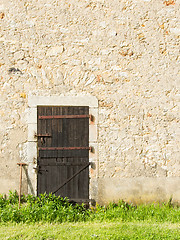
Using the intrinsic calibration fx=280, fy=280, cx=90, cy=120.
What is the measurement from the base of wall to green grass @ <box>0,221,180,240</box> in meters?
0.70

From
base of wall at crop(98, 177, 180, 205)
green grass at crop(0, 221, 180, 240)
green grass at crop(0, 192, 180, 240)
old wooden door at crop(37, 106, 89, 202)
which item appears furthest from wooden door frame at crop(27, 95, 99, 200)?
green grass at crop(0, 221, 180, 240)

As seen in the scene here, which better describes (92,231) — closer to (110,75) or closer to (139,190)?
(139,190)

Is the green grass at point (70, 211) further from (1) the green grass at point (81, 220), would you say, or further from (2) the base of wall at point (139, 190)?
(2) the base of wall at point (139, 190)

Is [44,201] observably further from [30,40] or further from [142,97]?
[30,40]

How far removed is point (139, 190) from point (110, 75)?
208cm

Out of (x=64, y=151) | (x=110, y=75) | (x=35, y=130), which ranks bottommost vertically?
(x=64, y=151)

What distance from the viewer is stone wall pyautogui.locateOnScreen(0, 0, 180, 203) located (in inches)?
193

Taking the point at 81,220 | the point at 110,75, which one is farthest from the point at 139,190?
the point at 110,75

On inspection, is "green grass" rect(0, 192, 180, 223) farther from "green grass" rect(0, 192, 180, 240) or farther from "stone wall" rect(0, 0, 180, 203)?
"stone wall" rect(0, 0, 180, 203)

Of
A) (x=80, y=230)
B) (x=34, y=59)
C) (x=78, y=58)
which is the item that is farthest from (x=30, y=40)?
(x=80, y=230)

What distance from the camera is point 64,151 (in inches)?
193

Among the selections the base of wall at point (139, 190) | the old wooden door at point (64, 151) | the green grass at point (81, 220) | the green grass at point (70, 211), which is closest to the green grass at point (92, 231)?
the green grass at point (81, 220)

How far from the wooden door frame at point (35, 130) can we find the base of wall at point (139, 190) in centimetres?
19

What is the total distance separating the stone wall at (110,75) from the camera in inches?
193
